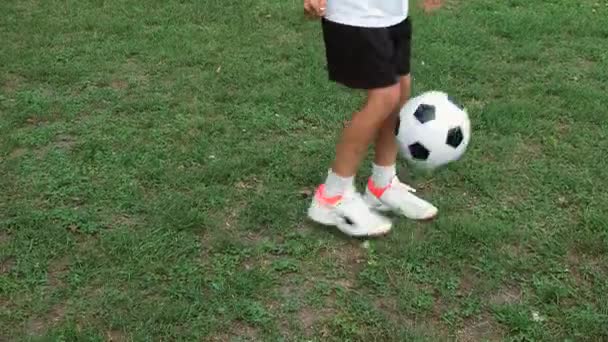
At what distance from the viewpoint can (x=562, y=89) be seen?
432 centimetres

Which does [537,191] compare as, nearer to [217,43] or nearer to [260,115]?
[260,115]

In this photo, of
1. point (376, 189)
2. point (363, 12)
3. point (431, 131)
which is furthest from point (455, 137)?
point (363, 12)

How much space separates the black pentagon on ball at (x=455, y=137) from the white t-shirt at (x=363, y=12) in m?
0.57

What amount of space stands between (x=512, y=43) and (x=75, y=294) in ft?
10.8

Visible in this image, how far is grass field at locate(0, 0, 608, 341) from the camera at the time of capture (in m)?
2.66

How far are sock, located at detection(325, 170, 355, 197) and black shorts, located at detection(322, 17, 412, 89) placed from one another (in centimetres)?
42

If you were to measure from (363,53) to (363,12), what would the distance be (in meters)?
0.14

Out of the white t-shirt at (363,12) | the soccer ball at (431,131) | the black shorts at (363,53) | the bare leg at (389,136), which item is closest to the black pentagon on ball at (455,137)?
the soccer ball at (431,131)

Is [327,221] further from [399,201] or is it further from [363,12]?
[363,12]

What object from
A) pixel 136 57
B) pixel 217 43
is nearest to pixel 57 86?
pixel 136 57

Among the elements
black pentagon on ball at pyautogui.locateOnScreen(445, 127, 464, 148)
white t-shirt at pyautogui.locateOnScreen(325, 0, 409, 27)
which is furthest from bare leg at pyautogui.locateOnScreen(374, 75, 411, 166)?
white t-shirt at pyautogui.locateOnScreen(325, 0, 409, 27)

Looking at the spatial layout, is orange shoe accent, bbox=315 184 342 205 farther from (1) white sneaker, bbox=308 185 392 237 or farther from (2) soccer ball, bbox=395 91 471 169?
(2) soccer ball, bbox=395 91 471 169

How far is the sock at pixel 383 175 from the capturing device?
3.22 meters

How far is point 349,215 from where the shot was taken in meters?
3.06
